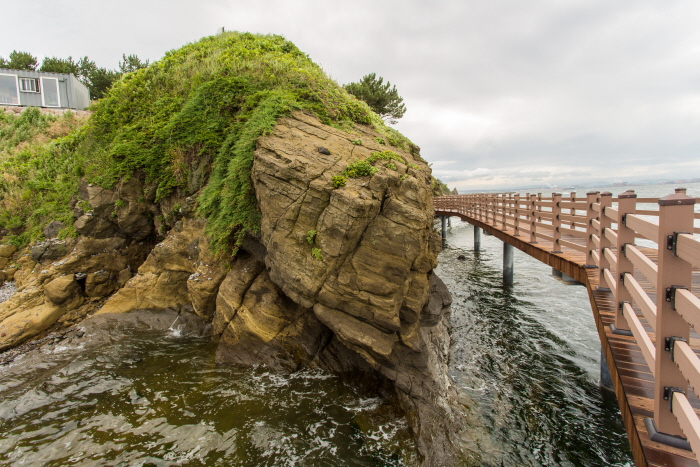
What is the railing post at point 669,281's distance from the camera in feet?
8.32

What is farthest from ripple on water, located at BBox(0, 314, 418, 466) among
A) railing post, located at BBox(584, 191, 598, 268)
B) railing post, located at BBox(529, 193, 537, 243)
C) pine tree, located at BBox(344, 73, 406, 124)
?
pine tree, located at BBox(344, 73, 406, 124)

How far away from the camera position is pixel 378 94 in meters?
27.2

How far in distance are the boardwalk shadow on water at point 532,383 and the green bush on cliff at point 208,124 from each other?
7.00 metres

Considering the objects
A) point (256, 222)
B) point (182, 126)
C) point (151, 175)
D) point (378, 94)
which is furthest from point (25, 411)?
point (378, 94)

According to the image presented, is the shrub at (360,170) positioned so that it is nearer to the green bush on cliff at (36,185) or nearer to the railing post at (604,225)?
the railing post at (604,225)

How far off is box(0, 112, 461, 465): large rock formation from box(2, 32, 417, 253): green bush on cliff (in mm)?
633

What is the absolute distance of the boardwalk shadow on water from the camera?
644 centimetres

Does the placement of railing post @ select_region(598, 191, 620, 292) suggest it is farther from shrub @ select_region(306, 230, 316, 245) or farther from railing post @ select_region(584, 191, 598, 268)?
shrub @ select_region(306, 230, 316, 245)

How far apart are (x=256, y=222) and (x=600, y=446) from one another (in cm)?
902

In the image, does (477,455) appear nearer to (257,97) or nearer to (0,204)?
(257,97)

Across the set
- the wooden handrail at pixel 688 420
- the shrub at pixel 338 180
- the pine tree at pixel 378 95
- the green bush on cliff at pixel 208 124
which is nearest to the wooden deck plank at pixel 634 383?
the wooden handrail at pixel 688 420

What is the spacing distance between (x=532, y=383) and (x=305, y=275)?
21.5 feet

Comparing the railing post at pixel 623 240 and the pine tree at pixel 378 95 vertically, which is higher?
the pine tree at pixel 378 95

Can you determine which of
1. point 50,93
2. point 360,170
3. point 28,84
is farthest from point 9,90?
point 360,170
